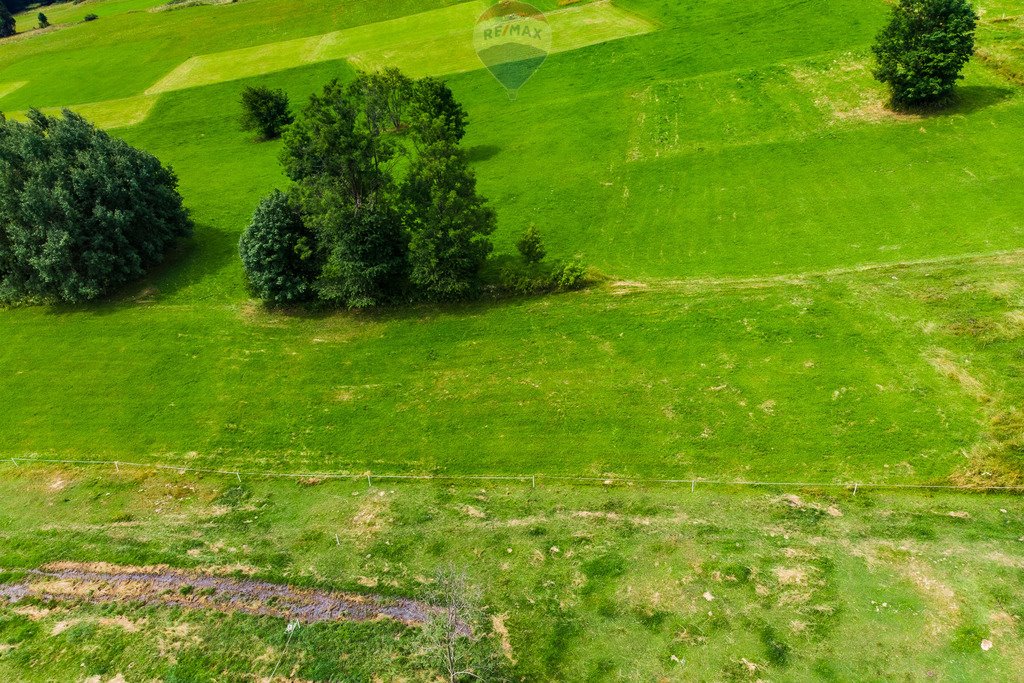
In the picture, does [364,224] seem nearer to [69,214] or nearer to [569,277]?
[569,277]

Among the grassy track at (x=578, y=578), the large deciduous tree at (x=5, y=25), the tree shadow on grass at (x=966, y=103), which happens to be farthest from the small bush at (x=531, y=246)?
the large deciduous tree at (x=5, y=25)

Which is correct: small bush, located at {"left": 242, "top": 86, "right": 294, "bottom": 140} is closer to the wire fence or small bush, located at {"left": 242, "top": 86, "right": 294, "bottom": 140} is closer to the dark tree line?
the dark tree line

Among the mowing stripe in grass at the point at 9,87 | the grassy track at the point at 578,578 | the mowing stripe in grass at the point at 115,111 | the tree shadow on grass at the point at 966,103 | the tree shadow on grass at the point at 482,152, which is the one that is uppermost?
the mowing stripe in grass at the point at 9,87

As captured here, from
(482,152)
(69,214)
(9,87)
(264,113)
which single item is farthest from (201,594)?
(9,87)

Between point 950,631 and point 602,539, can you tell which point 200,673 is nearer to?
point 602,539

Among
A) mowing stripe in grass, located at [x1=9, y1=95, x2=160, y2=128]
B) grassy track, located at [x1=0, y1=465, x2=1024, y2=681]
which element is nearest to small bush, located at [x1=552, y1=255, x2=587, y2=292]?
grassy track, located at [x1=0, y1=465, x2=1024, y2=681]

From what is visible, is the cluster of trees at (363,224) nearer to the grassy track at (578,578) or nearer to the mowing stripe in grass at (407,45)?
the grassy track at (578,578)
